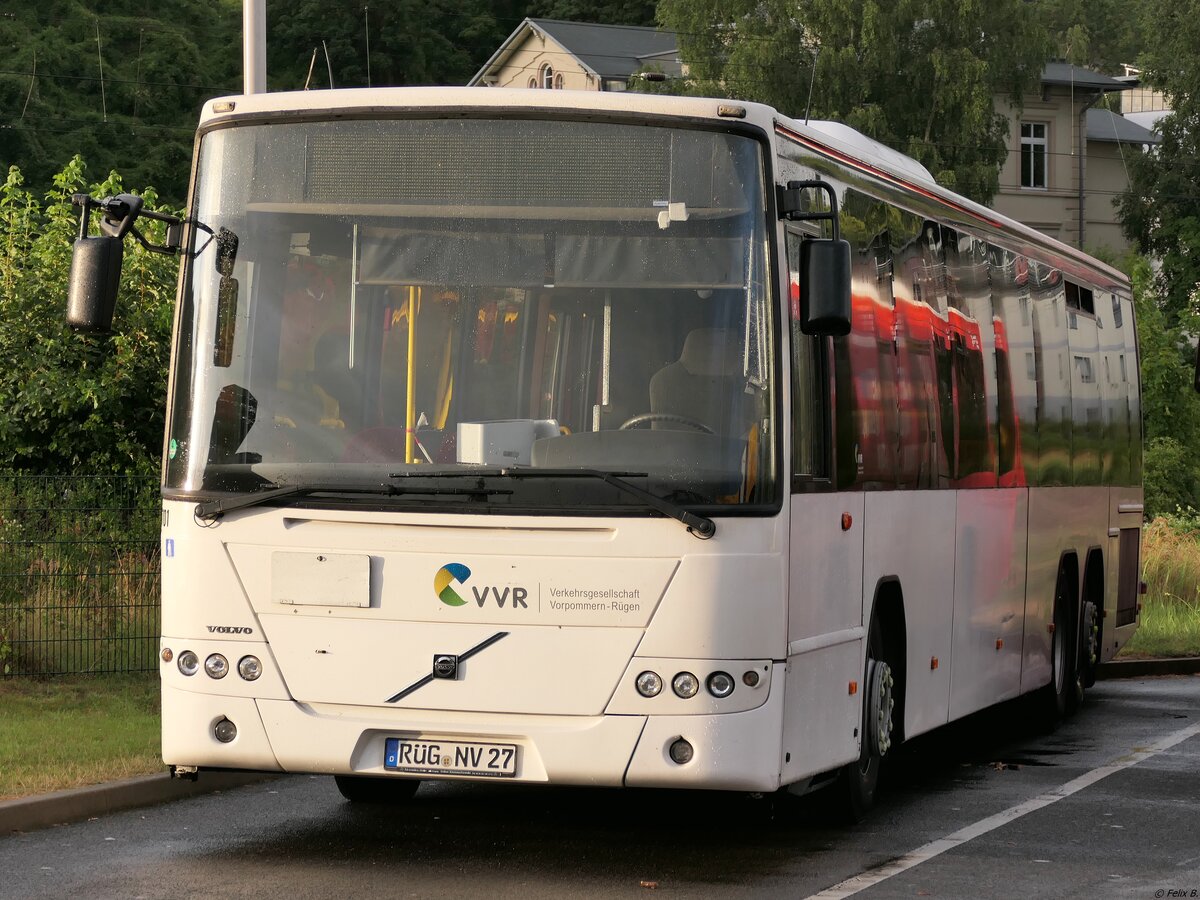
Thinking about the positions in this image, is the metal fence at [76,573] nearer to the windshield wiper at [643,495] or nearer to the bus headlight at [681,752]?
the windshield wiper at [643,495]

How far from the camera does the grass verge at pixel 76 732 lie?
1078 centimetres

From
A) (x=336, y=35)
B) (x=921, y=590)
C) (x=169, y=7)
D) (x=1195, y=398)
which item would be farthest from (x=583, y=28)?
(x=921, y=590)

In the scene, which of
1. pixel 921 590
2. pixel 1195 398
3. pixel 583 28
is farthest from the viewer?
pixel 583 28

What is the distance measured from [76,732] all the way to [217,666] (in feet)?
12.3

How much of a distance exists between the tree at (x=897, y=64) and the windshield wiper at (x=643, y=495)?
4925cm

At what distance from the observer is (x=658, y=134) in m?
8.88

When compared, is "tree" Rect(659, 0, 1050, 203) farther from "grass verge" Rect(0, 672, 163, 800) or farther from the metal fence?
"grass verge" Rect(0, 672, 163, 800)

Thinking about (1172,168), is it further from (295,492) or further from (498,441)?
(295,492)

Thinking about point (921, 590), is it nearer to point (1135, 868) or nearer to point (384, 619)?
point (1135, 868)

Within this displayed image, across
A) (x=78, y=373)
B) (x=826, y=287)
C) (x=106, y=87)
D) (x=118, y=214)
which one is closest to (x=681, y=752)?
(x=826, y=287)

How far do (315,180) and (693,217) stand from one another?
5.36ft

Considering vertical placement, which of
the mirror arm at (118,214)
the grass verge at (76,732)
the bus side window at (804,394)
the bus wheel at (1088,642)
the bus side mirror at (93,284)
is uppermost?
the mirror arm at (118,214)

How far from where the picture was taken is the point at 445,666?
8648mm

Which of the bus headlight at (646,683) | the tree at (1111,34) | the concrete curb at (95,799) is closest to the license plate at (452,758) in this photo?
the bus headlight at (646,683)
